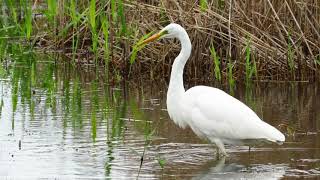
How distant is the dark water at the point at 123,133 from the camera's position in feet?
24.2

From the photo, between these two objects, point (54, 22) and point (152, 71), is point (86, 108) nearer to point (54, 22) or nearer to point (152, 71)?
point (152, 71)

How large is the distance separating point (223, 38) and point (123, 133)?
3136 mm

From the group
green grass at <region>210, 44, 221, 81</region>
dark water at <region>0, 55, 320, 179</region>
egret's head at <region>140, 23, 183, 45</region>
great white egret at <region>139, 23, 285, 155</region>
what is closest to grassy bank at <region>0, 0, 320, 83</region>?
green grass at <region>210, 44, 221, 81</region>

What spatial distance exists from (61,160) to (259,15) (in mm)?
4610

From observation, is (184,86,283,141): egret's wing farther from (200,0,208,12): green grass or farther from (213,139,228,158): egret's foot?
(200,0,208,12): green grass


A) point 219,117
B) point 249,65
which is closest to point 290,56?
point 249,65

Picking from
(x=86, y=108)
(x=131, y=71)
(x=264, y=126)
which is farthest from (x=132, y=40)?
(x=264, y=126)

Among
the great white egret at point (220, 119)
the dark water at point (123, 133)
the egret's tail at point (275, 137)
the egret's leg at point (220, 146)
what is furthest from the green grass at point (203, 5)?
the egret's tail at point (275, 137)

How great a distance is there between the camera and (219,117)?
8.06 meters

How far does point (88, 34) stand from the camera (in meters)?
13.4

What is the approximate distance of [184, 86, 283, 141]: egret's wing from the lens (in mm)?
7941

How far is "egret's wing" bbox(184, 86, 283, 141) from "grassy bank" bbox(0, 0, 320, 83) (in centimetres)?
A: 272

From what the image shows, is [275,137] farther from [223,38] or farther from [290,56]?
[223,38]

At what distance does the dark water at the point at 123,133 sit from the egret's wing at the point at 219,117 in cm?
25
